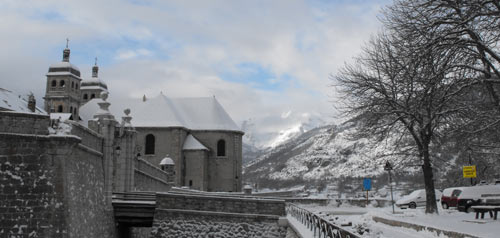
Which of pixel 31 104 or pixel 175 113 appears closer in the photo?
pixel 31 104

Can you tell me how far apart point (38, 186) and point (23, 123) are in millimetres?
2121

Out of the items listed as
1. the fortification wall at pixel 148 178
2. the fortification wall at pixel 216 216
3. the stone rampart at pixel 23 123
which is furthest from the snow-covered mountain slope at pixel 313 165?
the stone rampart at pixel 23 123

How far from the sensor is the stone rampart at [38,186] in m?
14.8

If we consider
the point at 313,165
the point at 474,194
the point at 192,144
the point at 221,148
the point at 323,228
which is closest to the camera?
the point at 323,228

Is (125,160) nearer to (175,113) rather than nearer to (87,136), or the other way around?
(87,136)

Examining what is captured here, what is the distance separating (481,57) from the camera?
16375 millimetres

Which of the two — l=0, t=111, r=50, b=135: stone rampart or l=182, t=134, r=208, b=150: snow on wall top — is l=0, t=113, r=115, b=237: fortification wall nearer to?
l=0, t=111, r=50, b=135: stone rampart

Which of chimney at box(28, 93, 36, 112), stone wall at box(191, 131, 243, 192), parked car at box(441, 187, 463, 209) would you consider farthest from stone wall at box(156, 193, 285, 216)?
stone wall at box(191, 131, 243, 192)

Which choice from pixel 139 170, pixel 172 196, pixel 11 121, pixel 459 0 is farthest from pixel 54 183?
pixel 459 0

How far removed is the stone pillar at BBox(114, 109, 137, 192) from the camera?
75.0 feet

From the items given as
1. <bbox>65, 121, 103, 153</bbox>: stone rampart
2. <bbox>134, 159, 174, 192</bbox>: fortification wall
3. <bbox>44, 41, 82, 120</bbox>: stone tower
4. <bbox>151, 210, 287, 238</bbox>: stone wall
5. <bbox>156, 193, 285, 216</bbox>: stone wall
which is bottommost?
<bbox>151, 210, 287, 238</bbox>: stone wall

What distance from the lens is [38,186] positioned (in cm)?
1525

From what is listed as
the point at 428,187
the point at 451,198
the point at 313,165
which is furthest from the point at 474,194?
the point at 313,165

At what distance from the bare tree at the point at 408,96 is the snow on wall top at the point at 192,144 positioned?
948 inches
